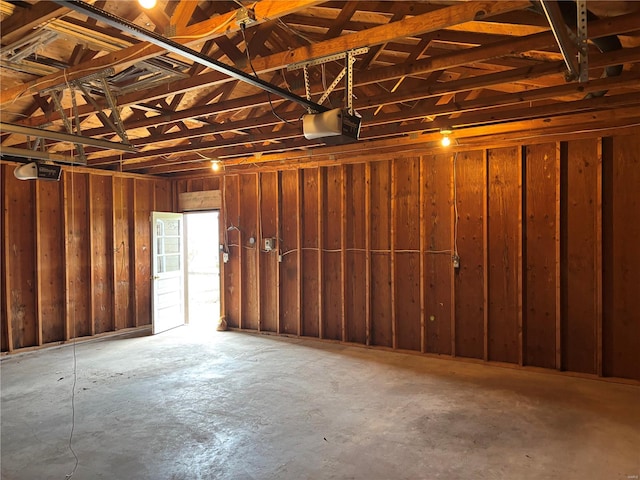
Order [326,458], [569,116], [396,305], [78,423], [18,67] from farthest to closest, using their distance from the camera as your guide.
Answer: [396,305]
[569,116]
[78,423]
[18,67]
[326,458]

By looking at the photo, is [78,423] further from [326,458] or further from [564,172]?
[564,172]

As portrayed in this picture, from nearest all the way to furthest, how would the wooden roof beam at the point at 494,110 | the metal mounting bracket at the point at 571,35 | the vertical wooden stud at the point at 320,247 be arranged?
the metal mounting bracket at the point at 571,35 → the wooden roof beam at the point at 494,110 → the vertical wooden stud at the point at 320,247

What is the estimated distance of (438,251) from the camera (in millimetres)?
5457

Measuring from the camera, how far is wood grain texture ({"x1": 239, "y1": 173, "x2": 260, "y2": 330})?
6992mm

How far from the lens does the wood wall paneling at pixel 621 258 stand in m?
4.38

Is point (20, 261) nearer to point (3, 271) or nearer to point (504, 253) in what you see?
point (3, 271)

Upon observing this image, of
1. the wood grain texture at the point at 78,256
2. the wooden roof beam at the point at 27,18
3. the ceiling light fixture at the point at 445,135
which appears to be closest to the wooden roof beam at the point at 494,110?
Result: the ceiling light fixture at the point at 445,135

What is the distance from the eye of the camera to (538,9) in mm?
2068

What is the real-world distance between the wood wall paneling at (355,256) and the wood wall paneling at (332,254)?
0.13 m

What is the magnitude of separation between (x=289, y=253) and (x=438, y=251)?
7.88 feet

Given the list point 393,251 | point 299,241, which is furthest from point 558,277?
point 299,241

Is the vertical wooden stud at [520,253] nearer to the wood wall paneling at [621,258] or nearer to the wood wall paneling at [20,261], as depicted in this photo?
the wood wall paneling at [621,258]

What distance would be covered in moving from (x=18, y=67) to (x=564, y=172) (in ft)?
17.8

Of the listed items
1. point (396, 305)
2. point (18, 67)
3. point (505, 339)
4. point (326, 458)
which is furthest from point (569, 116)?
point (18, 67)
